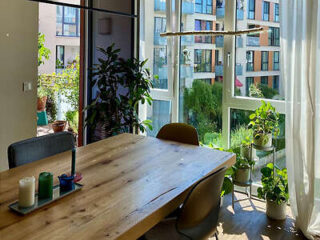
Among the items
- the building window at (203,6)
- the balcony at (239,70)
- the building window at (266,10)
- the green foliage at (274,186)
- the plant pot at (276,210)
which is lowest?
the plant pot at (276,210)

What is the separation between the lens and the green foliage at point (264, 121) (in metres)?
3.14

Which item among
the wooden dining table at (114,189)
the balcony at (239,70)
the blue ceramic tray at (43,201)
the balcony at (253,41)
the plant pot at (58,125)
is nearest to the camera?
the wooden dining table at (114,189)

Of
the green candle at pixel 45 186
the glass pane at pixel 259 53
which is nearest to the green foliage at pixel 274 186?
the glass pane at pixel 259 53

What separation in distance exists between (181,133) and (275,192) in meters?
1.07

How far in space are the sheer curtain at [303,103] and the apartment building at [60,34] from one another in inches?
116

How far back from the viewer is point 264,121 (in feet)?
10.4

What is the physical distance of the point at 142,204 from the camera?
1.50m

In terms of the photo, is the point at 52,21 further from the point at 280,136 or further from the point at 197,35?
the point at 280,136

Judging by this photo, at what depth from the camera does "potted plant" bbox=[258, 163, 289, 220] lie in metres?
3.01

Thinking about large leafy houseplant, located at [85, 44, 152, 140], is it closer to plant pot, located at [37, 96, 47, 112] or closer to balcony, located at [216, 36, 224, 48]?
balcony, located at [216, 36, 224, 48]

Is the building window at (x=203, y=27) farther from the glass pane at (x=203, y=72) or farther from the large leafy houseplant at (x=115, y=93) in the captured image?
the large leafy houseplant at (x=115, y=93)

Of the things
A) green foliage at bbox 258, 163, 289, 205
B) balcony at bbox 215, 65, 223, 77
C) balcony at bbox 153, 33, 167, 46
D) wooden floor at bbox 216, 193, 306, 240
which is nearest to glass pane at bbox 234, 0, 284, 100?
balcony at bbox 215, 65, 223, 77

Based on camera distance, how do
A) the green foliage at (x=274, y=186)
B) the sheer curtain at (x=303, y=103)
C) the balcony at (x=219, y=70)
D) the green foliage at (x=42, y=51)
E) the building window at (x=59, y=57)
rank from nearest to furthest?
the sheer curtain at (x=303, y=103) < the green foliage at (x=274, y=186) < the balcony at (x=219, y=70) < the green foliage at (x=42, y=51) < the building window at (x=59, y=57)

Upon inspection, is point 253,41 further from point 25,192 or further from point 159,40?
point 25,192
